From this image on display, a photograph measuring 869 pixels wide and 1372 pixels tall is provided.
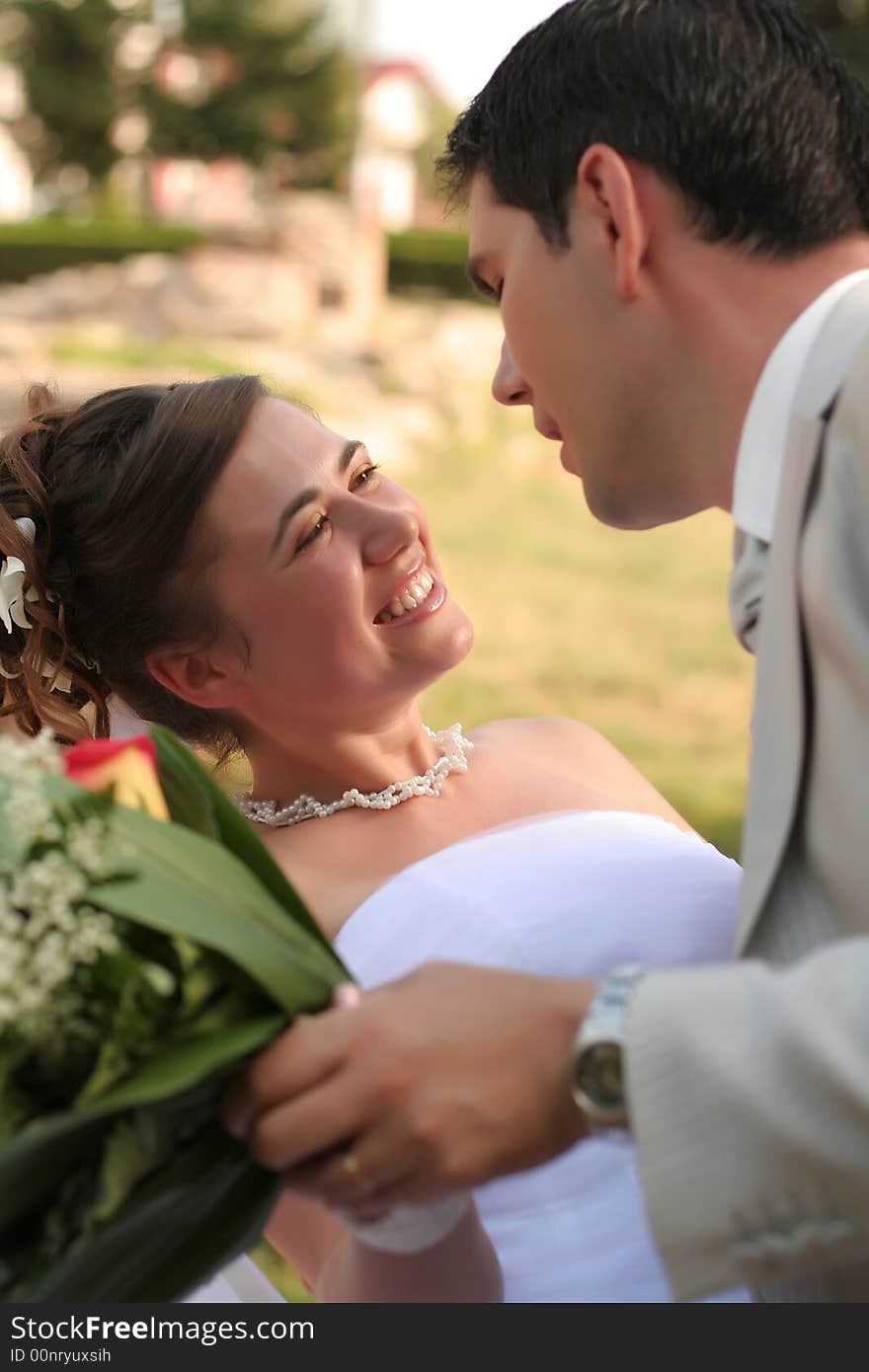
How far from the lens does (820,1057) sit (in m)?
1.62

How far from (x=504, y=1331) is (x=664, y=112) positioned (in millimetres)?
1661

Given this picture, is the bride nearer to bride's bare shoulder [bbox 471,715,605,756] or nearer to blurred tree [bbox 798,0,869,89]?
bride's bare shoulder [bbox 471,715,605,756]

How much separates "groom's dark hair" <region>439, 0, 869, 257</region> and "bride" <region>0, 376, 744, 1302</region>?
35.4 inches

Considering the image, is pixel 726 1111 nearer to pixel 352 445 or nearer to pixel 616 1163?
pixel 616 1163

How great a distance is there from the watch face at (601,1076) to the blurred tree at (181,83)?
146 ft

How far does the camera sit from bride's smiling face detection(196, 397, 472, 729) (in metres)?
3.07

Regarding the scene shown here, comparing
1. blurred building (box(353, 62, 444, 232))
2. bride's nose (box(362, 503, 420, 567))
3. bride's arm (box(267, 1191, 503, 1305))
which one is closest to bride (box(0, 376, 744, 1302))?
bride's nose (box(362, 503, 420, 567))

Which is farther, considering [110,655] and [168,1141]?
[110,655]

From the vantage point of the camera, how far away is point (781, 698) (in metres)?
1.95

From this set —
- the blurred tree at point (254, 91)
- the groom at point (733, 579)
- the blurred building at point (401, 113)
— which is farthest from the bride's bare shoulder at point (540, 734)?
the blurred building at point (401, 113)

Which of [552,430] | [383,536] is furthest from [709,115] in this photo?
[383,536]

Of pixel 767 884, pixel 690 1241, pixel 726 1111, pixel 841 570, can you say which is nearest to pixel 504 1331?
pixel 690 1241

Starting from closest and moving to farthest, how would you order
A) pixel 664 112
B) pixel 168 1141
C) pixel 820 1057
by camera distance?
1. pixel 820 1057
2. pixel 168 1141
3. pixel 664 112

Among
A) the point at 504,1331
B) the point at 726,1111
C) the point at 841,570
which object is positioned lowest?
the point at 504,1331
